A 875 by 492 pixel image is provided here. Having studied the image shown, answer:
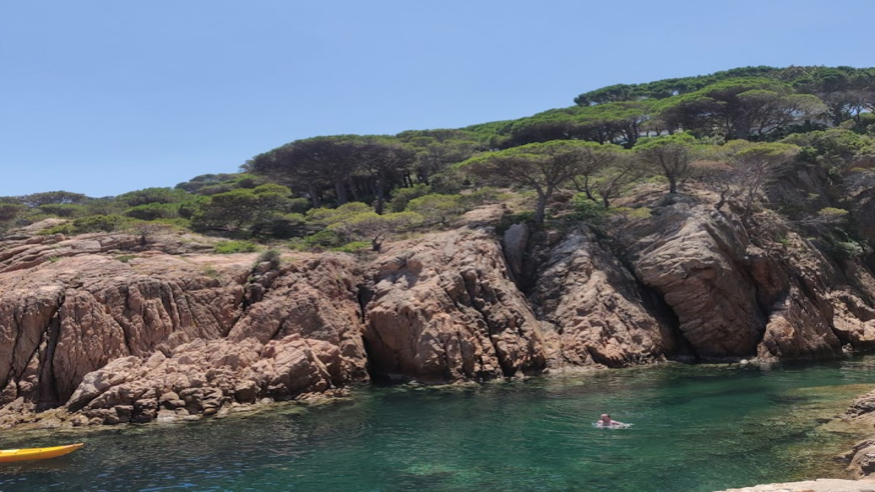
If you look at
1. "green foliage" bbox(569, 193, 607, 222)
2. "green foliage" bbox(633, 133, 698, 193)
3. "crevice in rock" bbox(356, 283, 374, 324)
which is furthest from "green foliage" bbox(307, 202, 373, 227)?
"green foliage" bbox(633, 133, 698, 193)

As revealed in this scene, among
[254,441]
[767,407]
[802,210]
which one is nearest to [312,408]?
[254,441]

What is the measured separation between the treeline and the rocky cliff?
3.66 m

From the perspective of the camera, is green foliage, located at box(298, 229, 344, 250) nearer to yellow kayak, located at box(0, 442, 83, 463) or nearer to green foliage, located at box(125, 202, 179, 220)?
green foliage, located at box(125, 202, 179, 220)

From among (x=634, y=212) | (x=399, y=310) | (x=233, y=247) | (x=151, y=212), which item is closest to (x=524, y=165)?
(x=634, y=212)

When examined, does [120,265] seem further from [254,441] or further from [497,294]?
[497,294]

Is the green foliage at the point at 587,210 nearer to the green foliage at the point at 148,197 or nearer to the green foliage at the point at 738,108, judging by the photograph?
the green foliage at the point at 738,108

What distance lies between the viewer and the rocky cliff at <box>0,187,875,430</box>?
81.9 ft

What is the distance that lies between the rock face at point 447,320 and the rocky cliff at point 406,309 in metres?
0.09

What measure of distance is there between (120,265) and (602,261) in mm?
25058

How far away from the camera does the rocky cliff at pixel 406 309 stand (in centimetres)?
2495

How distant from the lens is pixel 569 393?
2570cm

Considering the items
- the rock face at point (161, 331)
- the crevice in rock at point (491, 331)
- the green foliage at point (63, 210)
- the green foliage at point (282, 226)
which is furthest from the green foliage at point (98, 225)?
the crevice in rock at point (491, 331)

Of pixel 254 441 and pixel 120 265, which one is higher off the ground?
pixel 120 265

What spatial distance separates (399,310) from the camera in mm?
30438
